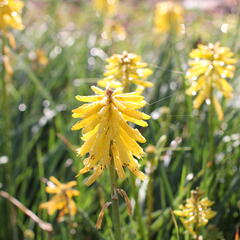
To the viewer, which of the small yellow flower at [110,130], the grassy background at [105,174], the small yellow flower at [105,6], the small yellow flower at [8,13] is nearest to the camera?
the small yellow flower at [110,130]

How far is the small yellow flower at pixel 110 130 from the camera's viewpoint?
169 cm

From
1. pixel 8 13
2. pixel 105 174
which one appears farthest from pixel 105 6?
pixel 105 174

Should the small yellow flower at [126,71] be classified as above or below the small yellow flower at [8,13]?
below

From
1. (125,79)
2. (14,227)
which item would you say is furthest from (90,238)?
(125,79)

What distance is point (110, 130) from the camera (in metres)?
1.70

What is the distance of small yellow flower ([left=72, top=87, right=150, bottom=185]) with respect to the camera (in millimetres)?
1693

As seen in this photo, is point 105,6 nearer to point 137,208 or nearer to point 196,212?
point 137,208

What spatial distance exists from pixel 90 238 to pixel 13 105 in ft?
6.62

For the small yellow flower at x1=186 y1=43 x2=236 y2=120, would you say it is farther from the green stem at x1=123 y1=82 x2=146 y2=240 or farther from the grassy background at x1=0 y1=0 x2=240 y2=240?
the green stem at x1=123 y1=82 x2=146 y2=240

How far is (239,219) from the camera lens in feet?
9.40

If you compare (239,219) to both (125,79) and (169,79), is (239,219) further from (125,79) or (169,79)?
(169,79)

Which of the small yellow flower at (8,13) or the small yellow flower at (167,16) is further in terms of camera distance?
the small yellow flower at (167,16)

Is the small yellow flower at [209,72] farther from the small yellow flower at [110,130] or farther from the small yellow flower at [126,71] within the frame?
the small yellow flower at [110,130]

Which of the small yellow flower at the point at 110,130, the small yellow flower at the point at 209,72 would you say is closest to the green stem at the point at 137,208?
the small yellow flower at the point at 209,72
